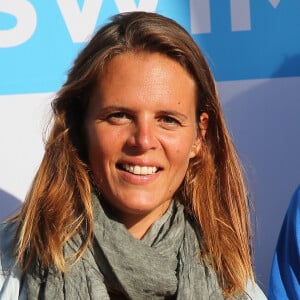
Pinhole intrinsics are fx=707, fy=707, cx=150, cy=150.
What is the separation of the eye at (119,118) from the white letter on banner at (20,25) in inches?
33.1

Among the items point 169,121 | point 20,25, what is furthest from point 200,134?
point 20,25

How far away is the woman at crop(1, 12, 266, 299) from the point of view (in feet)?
4.62

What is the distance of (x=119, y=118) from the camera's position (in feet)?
4.61

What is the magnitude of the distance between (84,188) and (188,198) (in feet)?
0.84

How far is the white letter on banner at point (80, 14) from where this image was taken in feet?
7.00

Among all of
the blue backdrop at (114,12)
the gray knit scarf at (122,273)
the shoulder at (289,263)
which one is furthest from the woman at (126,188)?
the blue backdrop at (114,12)

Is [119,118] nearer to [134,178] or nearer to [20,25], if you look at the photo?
[134,178]

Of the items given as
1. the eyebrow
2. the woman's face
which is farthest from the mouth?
the eyebrow

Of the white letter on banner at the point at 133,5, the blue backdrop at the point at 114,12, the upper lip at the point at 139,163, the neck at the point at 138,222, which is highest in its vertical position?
the white letter on banner at the point at 133,5

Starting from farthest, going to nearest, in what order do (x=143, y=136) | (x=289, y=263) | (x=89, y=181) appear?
1. (x=289, y=263)
2. (x=89, y=181)
3. (x=143, y=136)

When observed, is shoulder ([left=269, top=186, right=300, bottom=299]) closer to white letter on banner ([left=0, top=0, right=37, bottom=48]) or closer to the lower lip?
the lower lip

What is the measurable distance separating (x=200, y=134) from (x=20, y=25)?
0.83 metres

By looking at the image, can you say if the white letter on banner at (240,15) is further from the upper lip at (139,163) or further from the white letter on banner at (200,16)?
the upper lip at (139,163)

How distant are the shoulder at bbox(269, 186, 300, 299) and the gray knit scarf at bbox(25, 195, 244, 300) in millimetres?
376
